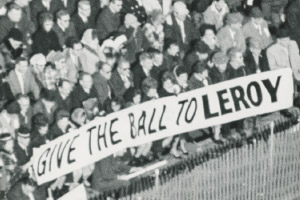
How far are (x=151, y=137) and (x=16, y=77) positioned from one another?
121 inches

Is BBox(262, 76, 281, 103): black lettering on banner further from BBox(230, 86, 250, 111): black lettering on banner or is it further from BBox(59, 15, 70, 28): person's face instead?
BBox(59, 15, 70, 28): person's face

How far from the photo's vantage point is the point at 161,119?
12.6 m

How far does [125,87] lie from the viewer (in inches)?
595

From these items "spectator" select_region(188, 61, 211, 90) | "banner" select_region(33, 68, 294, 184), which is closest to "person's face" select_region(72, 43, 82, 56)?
"spectator" select_region(188, 61, 211, 90)

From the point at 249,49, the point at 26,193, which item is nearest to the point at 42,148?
the point at 26,193

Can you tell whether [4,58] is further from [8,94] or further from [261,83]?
[261,83]

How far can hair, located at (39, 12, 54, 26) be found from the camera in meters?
15.4

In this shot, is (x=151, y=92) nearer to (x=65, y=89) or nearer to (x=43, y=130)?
(x=65, y=89)

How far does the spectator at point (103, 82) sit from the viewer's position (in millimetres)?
14836

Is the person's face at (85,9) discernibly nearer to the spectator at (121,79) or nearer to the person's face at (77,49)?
the person's face at (77,49)

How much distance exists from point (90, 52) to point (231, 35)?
9.63 ft

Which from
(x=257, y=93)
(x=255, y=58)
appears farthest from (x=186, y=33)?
(x=257, y=93)

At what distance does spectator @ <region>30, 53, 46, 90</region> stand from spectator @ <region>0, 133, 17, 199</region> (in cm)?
174

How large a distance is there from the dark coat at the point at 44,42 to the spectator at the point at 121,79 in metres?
1.15
